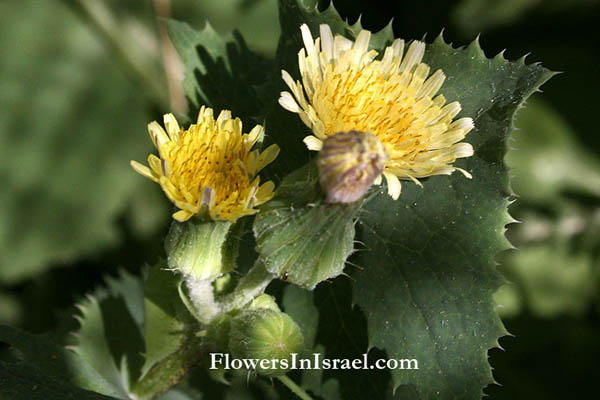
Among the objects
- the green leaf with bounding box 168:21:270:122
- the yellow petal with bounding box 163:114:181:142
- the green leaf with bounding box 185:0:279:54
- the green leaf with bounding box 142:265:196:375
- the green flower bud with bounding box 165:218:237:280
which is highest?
the green leaf with bounding box 185:0:279:54

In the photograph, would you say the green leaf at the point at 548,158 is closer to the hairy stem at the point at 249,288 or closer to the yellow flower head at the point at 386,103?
the yellow flower head at the point at 386,103

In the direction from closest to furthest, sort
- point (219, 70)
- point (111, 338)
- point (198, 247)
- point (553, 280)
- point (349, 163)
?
point (349, 163) < point (198, 247) < point (219, 70) < point (111, 338) < point (553, 280)

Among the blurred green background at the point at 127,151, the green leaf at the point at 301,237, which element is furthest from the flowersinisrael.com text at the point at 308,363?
the blurred green background at the point at 127,151

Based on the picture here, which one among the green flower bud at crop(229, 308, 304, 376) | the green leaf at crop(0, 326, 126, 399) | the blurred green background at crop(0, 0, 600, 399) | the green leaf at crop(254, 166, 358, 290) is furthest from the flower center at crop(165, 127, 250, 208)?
the blurred green background at crop(0, 0, 600, 399)

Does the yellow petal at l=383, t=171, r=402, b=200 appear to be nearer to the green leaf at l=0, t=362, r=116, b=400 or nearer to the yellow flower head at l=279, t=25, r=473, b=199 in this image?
the yellow flower head at l=279, t=25, r=473, b=199

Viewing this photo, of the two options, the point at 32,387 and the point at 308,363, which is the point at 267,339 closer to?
the point at 308,363

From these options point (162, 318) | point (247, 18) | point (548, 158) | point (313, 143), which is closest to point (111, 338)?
point (162, 318)
